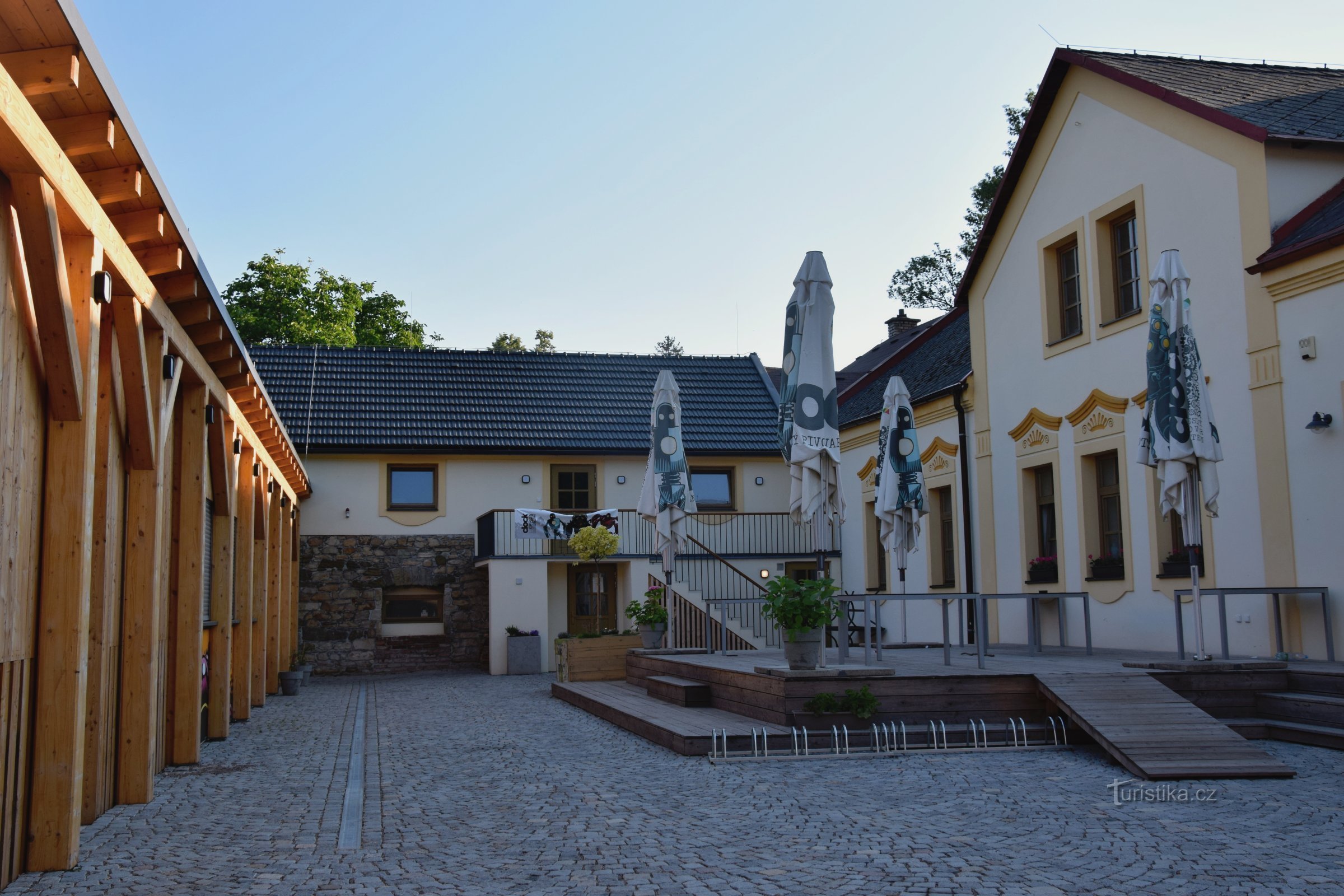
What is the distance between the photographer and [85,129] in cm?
538

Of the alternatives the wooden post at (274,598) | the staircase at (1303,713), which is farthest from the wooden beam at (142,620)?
the staircase at (1303,713)

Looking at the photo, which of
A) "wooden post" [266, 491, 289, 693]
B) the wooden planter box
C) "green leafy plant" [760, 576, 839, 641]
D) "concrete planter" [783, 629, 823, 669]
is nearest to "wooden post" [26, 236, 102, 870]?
"green leafy plant" [760, 576, 839, 641]

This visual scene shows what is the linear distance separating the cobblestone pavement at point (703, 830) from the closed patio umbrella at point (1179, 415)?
1.98 metres

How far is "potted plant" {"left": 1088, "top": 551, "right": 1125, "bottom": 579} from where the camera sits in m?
13.1

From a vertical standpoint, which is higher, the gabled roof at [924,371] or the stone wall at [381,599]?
the gabled roof at [924,371]

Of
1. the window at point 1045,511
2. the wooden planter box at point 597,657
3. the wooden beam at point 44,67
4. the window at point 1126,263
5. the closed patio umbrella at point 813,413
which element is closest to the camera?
the wooden beam at point 44,67

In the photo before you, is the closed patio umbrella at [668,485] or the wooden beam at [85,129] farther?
the closed patio umbrella at [668,485]

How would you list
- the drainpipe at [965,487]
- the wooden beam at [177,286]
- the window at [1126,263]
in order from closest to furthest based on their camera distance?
the wooden beam at [177,286] < the window at [1126,263] < the drainpipe at [965,487]

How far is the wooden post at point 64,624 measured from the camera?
17.5ft

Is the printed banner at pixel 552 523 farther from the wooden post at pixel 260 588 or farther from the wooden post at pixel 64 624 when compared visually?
the wooden post at pixel 64 624

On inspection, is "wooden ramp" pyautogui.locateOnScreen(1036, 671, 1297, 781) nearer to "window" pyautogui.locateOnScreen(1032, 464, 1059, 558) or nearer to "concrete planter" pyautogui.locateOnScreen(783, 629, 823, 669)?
"concrete planter" pyautogui.locateOnScreen(783, 629, 823, 669)

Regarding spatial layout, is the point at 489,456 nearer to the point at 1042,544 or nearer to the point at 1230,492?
the point at 1042,544

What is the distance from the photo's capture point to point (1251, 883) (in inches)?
189

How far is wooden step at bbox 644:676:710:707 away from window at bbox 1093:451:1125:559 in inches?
204
